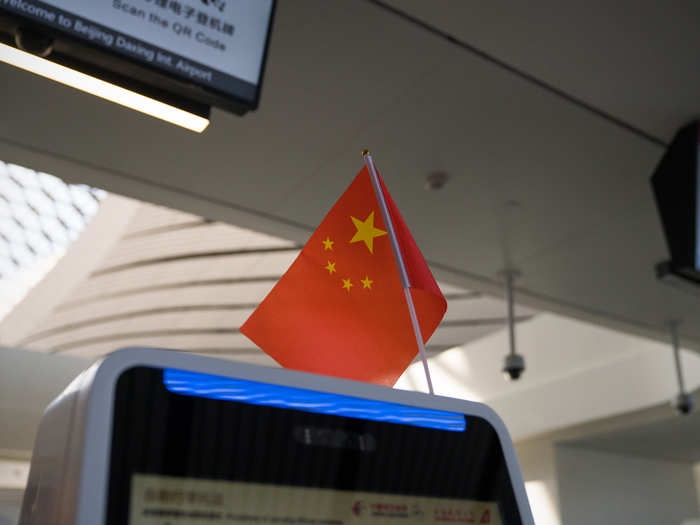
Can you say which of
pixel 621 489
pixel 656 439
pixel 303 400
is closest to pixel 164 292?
pixel 621 489

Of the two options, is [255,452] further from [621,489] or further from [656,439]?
[621,489]

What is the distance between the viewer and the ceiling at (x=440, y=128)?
2926mm

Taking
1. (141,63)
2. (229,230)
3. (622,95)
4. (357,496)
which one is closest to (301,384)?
(357,496)

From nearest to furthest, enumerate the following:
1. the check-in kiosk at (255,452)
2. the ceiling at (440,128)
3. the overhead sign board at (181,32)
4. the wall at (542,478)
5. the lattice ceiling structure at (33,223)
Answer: the check-in kiosk at (255,452), the overhead sign board at (181,32), the ceiling at (440,128), the wall at (542,478), the lattice ceiling structure at (33,223)

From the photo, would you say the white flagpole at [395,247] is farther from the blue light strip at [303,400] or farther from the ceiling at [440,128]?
the ceiling at [440,128]

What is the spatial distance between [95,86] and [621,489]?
11201mm

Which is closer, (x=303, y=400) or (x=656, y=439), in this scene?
(x=303, y=400)

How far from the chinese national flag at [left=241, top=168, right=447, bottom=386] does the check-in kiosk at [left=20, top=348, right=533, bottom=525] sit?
32 centimetres

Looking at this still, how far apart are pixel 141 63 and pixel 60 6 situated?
0.22 m

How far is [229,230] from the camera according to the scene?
18.2 m

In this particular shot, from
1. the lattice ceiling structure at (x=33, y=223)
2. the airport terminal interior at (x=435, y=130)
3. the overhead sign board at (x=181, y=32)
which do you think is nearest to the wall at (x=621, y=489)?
the airport terminal interior at (x=435, y=130)

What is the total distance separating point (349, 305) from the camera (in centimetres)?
120

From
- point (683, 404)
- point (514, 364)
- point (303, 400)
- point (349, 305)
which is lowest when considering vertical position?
point (303, 400)

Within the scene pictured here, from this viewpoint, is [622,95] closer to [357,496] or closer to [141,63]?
[141,63]
